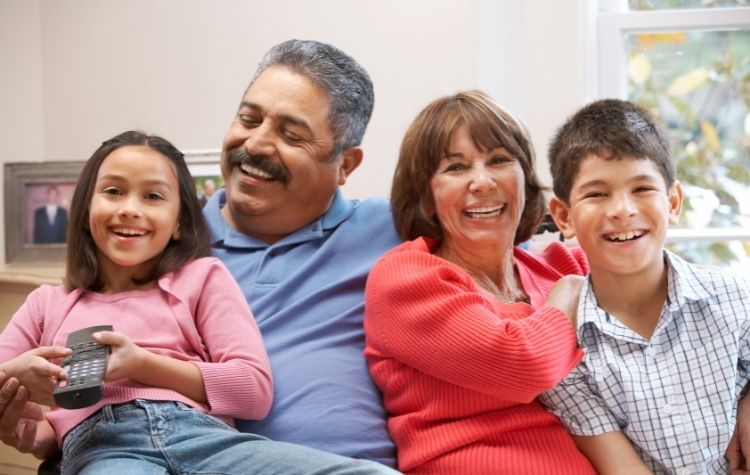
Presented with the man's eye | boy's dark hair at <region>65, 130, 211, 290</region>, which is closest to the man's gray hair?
the man's eye

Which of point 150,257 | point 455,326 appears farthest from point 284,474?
point 150,257

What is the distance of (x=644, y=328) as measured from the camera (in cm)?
142

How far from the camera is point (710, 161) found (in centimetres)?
239

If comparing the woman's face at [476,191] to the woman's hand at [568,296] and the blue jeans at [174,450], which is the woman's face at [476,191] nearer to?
the woman's hand at [568,296]

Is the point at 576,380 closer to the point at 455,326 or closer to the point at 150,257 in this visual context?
the point at 455,326

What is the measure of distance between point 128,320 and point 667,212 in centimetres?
93

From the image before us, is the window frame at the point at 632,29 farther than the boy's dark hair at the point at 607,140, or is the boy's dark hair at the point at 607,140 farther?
the window frame at the point at 632,29

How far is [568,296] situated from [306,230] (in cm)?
58

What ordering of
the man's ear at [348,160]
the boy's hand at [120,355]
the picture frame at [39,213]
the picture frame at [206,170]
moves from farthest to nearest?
the picture frame at [39,213]
the picture frame at [206,170]
the man's ear at [348,160]
the boy's hand at [120,355]

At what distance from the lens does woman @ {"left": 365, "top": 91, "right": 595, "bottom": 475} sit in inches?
51.1

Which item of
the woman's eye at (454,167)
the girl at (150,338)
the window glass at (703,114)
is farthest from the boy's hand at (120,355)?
the window glass at (703,114)

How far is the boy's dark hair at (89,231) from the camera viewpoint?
147cm

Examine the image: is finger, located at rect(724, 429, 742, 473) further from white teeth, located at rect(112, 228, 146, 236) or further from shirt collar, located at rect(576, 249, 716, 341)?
white teeth, located at rect(112, 228, 146, 236)

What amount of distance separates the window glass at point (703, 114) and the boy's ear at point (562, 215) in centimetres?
103
